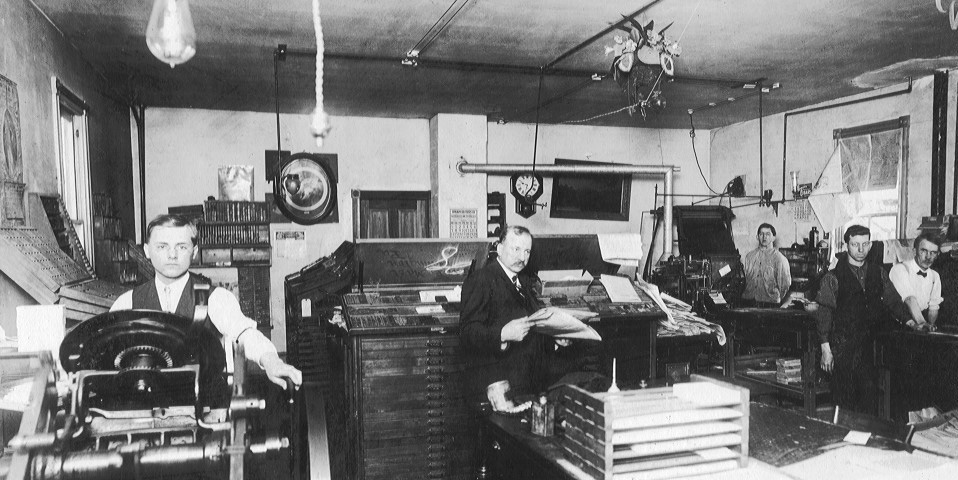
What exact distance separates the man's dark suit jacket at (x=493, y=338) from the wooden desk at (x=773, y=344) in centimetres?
285

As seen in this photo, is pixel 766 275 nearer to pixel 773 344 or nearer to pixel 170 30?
pixel 773 344

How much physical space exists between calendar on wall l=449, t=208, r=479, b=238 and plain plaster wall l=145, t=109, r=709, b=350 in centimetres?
15

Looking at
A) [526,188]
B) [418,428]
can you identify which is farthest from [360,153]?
[418,428]

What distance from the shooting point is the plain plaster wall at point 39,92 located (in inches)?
141

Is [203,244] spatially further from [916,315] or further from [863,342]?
[916,315]

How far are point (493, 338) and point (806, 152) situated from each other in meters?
6.96

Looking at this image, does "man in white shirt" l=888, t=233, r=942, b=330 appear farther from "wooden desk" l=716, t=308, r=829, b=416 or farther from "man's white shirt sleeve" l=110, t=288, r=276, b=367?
"man's white shirt sleeve" l=110, t=288, r=276, b=367

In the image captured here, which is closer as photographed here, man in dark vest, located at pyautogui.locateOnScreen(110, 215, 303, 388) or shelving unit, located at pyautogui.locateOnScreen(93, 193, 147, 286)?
man in dark vest, located at pyautogui.locateOnScreen(110, 215, 303, 388)

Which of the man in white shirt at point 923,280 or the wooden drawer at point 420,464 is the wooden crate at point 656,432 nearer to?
the wooden drawer at point 420,464

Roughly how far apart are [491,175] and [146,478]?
308 inches

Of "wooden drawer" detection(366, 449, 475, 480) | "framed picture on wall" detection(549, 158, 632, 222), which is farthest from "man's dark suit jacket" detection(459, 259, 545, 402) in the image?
"framed picture on wall" detection(549, 158, 632, 222)

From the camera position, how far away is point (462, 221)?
29.4ft

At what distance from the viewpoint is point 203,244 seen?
24.4ft

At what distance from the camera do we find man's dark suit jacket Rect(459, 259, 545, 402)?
3.53m
